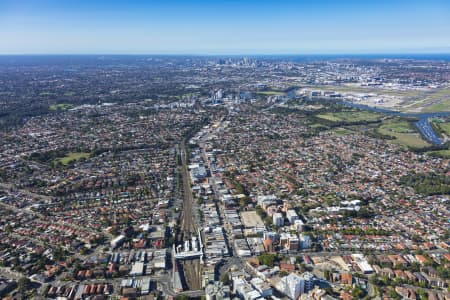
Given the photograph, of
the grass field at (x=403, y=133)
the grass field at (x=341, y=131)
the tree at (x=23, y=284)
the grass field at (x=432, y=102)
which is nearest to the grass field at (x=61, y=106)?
the grass field at (x=341, y=131)

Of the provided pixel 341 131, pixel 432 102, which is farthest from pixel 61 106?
pixel 432 102

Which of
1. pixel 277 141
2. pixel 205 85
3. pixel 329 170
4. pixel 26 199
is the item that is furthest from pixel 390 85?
pixel 26 199

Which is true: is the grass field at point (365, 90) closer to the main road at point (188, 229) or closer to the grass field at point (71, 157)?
the main road at point (188, 229)

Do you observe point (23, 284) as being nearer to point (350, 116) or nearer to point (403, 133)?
point (403, 133)

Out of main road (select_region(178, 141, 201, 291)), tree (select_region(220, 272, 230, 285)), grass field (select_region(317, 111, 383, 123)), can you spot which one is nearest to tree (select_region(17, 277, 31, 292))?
main road (select_region(178, 141, 201, 291))

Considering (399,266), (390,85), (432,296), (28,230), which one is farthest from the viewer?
(390,85)

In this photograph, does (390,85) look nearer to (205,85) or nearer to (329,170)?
(205,85)
